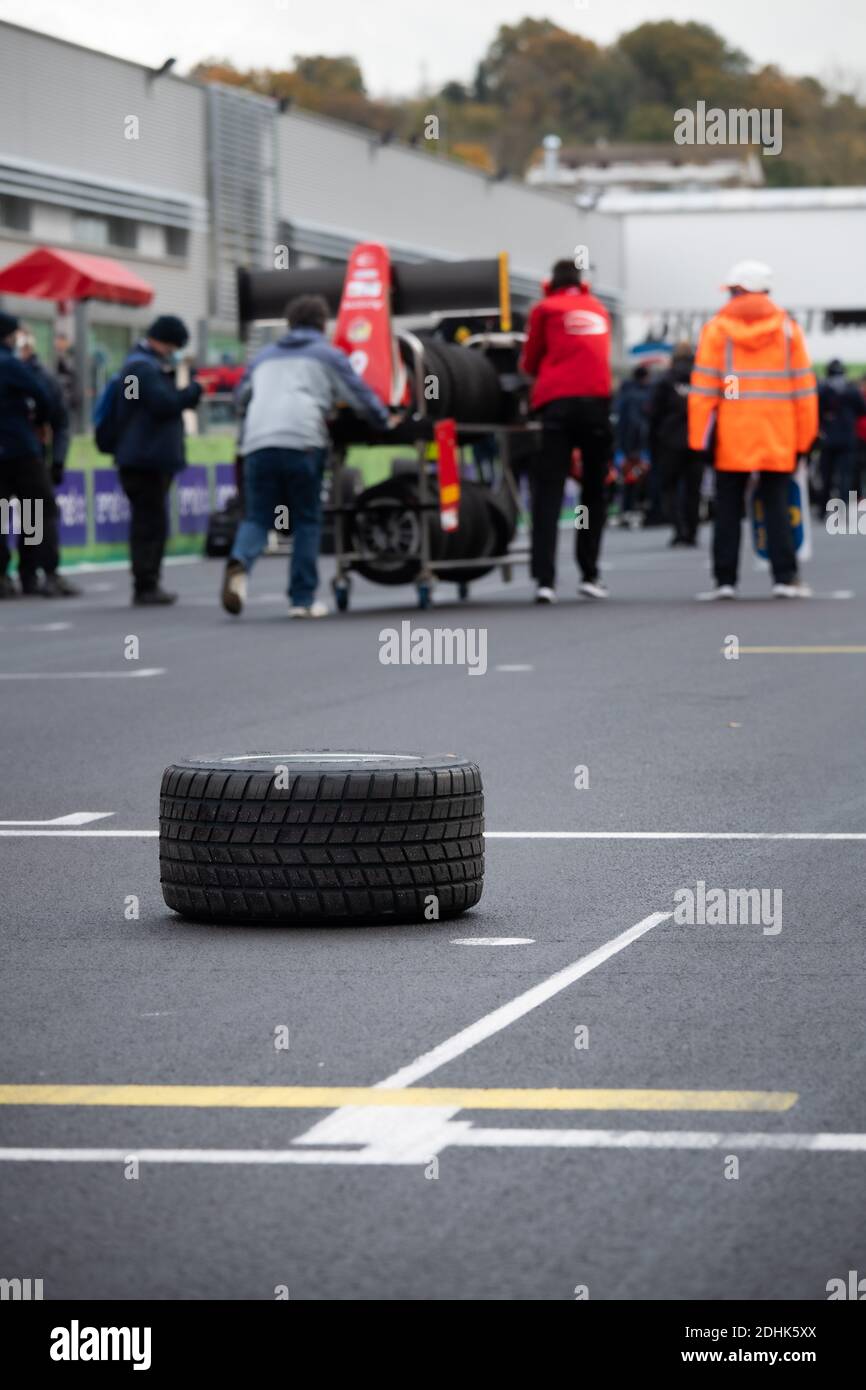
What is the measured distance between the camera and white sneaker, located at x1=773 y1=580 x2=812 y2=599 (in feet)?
59.0

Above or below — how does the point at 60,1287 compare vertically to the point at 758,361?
below

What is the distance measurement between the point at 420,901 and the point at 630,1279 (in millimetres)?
2920

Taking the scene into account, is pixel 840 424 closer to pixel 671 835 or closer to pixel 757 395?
pixel 757 395

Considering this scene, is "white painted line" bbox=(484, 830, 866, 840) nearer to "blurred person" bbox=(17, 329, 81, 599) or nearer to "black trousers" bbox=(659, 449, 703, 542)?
"blurred person" bbox=(17, 329, 81, 599)

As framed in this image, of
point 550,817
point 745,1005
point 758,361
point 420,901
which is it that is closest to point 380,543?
point 758,361

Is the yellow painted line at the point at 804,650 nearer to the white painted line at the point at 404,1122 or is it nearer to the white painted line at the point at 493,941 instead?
the white painted line at the point at 493,941

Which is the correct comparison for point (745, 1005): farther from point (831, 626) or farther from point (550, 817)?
point (831, 626)

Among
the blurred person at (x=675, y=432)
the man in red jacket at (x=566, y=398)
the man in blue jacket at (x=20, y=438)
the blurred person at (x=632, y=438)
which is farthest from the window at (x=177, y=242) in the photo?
the man in red jacket at (x=566, y=398)

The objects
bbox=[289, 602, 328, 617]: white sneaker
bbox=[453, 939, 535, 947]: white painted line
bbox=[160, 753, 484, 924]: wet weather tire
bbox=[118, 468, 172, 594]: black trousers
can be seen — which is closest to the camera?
bbox=[453, 939, 535, 947]: white painted line

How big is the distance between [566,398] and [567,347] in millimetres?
347

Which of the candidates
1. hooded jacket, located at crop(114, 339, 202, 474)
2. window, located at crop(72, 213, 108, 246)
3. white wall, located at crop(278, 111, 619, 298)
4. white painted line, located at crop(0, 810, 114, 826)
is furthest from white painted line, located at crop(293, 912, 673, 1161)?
white wall, located at crop(278, 111, 619, 298)

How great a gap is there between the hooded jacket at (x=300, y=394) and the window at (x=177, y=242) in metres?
26.9

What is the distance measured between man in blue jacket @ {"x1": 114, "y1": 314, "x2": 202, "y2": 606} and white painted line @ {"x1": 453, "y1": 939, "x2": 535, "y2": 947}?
42.2 ft

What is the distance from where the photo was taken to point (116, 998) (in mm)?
5676
